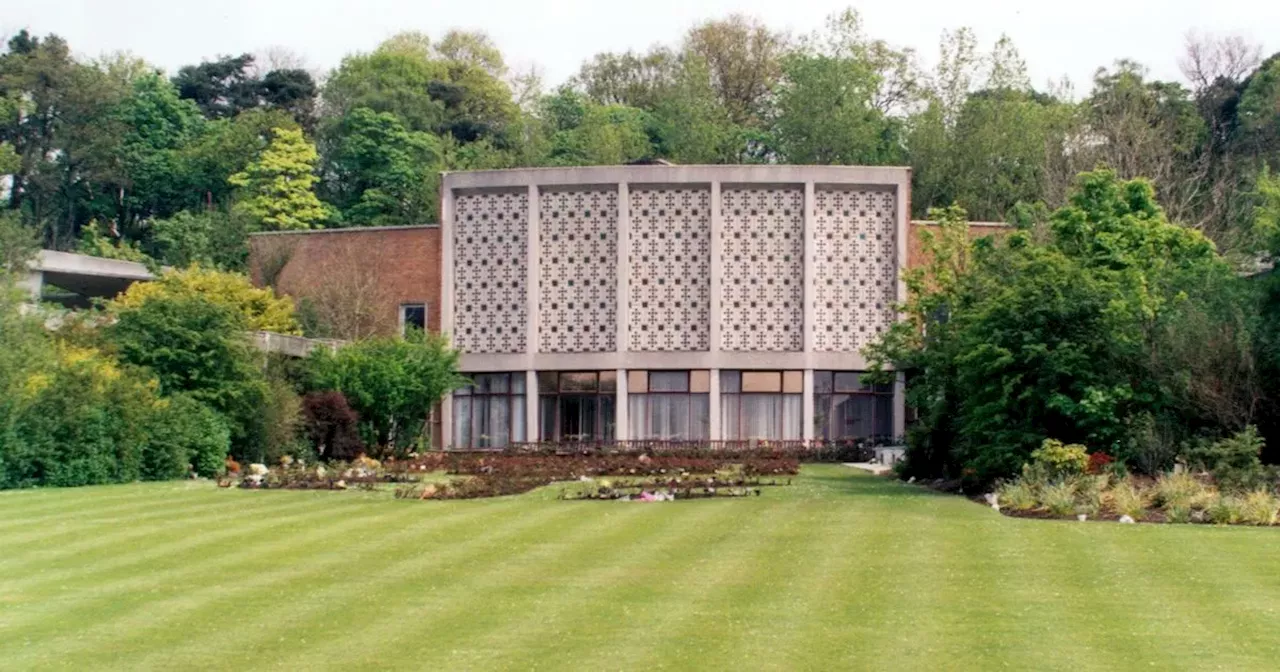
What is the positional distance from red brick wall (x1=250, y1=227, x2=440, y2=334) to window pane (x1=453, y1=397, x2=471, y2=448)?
2810 millimetres

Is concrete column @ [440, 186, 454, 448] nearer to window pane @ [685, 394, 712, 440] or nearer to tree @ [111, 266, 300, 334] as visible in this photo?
tree @ [111, 266, 300, 334]

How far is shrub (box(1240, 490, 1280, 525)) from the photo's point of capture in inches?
1067

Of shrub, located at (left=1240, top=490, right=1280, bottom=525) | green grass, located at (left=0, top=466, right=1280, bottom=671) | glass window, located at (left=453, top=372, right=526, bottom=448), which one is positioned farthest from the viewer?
glass window, located at (left=453, top=372, right=526, bottom=448)

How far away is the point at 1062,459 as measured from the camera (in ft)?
105

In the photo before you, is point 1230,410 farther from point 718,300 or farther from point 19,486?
point 718,300

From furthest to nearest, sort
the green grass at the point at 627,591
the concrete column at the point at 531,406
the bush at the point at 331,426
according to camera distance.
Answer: the concrete column at the point at 531,406, the bush at the point at 331,426, the green grass at the point at 627,591

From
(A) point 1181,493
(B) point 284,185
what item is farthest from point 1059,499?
(B) point 284,185

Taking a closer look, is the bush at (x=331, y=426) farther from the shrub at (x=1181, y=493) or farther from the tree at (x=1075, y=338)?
the shrub at (x=1181, y=493)

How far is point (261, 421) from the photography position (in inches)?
1837

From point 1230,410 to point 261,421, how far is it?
80.0 feet

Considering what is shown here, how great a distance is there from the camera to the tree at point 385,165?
8831cm

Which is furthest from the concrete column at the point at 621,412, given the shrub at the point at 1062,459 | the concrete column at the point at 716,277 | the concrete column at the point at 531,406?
the shrub at the point at 1062,459

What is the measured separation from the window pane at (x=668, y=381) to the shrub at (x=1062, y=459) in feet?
106

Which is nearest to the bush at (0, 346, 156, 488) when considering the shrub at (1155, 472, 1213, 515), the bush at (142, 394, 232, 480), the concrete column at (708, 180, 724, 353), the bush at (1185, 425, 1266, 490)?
the bush at (142, 394, 232, 480)
